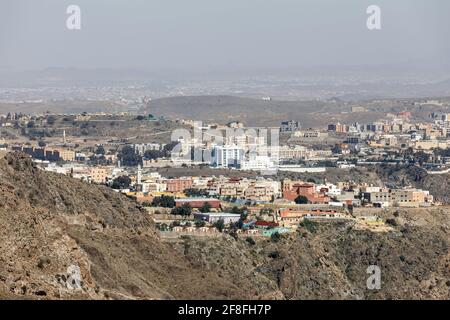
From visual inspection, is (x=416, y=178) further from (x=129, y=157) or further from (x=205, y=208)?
(x=205, y=208)

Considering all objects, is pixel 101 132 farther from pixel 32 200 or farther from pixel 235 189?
pixel 32 200

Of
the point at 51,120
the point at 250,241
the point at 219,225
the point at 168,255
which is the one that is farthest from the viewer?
the point at 51,120

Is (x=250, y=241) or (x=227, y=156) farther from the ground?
(x=250, y=241)

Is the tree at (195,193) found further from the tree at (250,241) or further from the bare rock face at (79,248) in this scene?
the bare rock face at (79,248)

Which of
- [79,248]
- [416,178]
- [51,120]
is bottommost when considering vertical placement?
[416,178]

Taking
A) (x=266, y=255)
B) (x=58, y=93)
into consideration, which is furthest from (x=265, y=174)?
(x=58, y=93)

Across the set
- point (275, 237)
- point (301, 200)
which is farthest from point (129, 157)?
point (275, 237)

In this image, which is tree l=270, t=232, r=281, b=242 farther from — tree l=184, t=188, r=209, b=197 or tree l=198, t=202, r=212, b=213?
tree l=184, t=188, r=209, b=197
